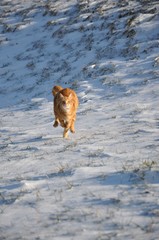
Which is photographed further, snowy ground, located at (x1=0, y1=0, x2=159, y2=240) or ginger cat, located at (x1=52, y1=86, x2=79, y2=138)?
ginger cat, located at (x1=52, y1=86, x2=79, y2=138)

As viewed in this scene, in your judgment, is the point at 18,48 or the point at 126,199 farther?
the point at 18,48

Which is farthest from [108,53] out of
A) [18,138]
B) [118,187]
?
[118,187]

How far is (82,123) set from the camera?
9.59m

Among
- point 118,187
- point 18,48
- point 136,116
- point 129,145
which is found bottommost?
point 18,48

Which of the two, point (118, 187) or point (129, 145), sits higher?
point (118, 187)

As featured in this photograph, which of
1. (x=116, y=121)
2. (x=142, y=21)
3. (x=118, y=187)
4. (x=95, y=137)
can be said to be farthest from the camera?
(x=142, y=21)

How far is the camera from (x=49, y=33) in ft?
66.9

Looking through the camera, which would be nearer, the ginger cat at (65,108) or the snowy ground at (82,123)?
the snowy ground at (82,123)

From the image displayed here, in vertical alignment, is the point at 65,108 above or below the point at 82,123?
above

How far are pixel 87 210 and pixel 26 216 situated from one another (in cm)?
69

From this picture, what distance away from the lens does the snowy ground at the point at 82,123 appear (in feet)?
12.2

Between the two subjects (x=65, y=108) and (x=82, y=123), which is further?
(x=82, y=123)

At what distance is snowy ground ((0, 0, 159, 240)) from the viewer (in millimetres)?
3719

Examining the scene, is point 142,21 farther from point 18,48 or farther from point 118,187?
point 118,187
